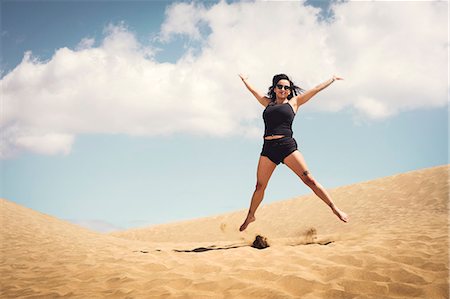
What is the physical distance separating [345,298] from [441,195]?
12.5 metres

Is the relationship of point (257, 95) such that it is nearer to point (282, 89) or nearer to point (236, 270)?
point (282, 89)

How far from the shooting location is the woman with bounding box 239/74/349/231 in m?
5.04

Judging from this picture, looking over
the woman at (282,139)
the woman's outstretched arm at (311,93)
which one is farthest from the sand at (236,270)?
the woman's outstretched arm at (311,93)

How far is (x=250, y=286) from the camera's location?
10.5 feet

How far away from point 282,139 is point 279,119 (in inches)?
12.8

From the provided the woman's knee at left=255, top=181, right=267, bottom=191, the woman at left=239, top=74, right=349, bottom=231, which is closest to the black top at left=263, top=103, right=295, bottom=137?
the woman at left=239, top=74, right=349, bottom=231

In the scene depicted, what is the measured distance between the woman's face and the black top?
22 cm

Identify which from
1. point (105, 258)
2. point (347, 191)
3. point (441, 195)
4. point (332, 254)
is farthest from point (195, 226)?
point (332, 254)

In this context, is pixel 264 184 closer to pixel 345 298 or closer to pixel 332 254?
pixel 332 254

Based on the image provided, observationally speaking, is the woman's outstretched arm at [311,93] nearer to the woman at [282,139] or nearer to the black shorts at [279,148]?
the woman at [282,139]

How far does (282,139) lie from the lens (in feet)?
16.6

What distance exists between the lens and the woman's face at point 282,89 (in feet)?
17.7

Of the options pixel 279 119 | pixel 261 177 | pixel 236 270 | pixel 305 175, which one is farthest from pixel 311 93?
pixel 236 270

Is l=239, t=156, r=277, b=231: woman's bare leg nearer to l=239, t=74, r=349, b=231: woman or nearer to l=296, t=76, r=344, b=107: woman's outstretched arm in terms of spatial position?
l=239, t=74, r=349, b=231: woman
